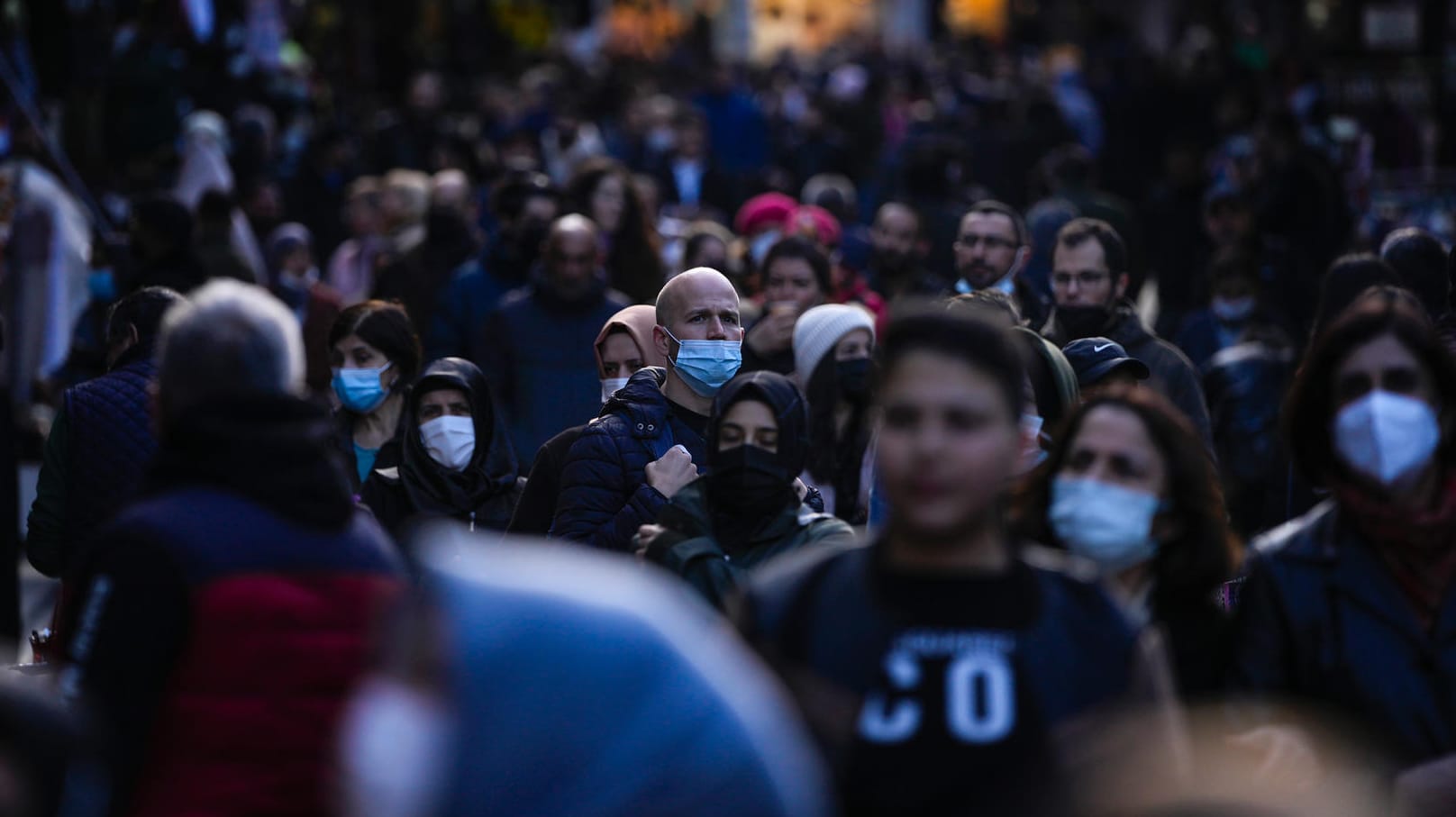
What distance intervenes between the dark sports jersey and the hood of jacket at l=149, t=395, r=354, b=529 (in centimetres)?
82

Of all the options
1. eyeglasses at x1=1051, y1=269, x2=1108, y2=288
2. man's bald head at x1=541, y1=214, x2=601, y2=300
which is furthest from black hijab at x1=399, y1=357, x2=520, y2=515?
eyeglasses at x1=1051, y1=269, x2=1108, y2=288

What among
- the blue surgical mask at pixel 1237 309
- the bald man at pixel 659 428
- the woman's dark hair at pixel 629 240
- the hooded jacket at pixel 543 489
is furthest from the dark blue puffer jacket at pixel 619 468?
the blue surgical mask at pixel 1237 309

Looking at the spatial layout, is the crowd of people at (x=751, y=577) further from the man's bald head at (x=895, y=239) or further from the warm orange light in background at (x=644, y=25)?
the warm orange light in background at (x=644, y=25)

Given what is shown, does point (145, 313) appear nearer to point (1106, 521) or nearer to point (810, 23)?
point (1106, 521)

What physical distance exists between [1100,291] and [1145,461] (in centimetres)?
391

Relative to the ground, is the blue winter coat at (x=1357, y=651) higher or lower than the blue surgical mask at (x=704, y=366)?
higher

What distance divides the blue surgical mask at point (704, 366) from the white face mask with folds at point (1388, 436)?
8.79ft

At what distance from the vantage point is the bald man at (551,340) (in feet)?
30.3

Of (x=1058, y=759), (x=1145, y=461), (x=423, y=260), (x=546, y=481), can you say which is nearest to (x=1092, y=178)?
(x=423, y=260)

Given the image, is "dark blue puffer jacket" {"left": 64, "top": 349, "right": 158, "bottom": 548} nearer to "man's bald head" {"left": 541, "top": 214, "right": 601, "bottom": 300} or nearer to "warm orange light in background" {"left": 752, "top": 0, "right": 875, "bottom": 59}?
"man's bald head" {"left": 541, "top": 214, "right": 601, "bottom": 300}

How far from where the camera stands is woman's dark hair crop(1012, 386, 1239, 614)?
437 cm

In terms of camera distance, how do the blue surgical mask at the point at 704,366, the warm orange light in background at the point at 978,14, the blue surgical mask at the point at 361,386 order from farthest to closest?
1. the warm orange light in background at the point at 978,14
2. the blue surgical mask at the point at 361,386
3. the blue surgical mask at the point at 704,366

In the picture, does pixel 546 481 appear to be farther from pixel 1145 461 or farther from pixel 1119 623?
pixel 1119 623

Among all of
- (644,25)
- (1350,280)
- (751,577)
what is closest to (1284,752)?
(751,577)
